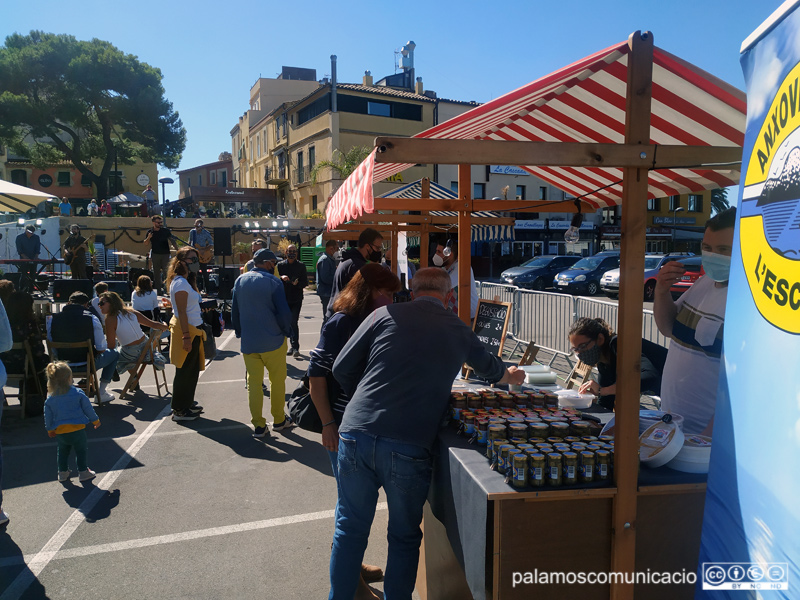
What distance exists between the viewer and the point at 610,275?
20.5 meters

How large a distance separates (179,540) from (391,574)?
1.86 metres

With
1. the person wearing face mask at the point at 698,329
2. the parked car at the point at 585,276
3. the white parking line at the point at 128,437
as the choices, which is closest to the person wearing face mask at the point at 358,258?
the white parking line at the point at 128,437

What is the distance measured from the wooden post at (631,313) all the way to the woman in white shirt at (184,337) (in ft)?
16.1

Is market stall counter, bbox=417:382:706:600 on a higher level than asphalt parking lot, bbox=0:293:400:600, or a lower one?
higher

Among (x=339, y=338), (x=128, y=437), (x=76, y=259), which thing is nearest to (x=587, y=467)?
(x=339, y=338)

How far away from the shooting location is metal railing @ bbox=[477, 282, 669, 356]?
26.0ft

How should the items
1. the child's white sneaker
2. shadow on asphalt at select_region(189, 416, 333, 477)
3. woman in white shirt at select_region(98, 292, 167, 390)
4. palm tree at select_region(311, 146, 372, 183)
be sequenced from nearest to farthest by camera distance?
the child's white sneaker < shadow on asphalt at select_region(189, 416, 333, 477) < woman in white shirt at select_region(98, 292, 167, 390) < palm tree at select_region(311, 146, 372, 183)

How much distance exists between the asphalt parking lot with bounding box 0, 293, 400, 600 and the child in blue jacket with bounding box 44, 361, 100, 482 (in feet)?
0.56

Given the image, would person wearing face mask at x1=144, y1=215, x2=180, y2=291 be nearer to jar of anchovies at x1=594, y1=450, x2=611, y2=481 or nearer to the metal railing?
the metal railing

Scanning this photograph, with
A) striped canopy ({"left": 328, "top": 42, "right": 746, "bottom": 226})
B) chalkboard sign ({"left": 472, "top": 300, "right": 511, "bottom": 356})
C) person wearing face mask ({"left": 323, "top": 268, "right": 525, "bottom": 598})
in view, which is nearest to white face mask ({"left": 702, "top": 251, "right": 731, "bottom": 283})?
striped canopy ({"left": 328, "top": 42, "right": 746, "bottom": 226})

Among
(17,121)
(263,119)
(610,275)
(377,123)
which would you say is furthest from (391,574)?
(263,119)

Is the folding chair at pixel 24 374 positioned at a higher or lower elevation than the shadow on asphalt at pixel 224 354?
higher

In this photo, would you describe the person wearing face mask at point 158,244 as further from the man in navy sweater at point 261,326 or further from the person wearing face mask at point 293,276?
the man in navy sweater at point 261,326

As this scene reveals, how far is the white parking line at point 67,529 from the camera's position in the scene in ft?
10.9
